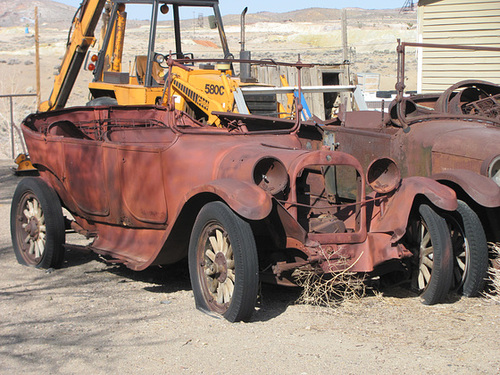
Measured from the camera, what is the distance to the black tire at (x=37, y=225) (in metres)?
6.43

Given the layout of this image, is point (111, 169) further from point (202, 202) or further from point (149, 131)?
point (202, 202)

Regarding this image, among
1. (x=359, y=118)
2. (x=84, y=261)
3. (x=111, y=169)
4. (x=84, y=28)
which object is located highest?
(x=84, y=28)

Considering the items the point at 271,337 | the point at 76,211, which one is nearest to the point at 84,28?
the point at 76,211

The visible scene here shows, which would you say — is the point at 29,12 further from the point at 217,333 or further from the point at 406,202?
the point at 217,333

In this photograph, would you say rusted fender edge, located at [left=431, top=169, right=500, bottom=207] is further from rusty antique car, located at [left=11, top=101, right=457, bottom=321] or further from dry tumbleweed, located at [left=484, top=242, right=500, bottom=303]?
dry tumbleweed, located at [left=484, top=242, right=500, bottom=303]

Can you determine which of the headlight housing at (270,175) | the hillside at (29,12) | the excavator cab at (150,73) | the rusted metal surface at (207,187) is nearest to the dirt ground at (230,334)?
the rusted metal surface at (207,187)

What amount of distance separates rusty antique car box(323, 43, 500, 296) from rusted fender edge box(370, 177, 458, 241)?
272 millimetres

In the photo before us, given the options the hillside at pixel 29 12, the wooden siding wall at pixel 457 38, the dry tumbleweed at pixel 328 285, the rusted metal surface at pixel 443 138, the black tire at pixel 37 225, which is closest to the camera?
the dry tumbleweed at pixel 328 285

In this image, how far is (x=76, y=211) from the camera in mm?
6770

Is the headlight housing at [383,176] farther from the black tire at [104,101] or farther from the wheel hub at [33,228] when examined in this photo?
the black tire at [104,101]

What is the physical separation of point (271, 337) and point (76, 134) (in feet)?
12.5

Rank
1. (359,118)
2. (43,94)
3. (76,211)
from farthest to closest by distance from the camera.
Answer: (43,94) < (359,118) < (76,211)

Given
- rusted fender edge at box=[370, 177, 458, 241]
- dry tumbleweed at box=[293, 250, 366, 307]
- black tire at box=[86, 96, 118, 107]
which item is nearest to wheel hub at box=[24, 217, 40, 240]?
dry tumbleweed at box=[293, 250, 366, 307]

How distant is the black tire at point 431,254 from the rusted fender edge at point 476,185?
12.6 inches
